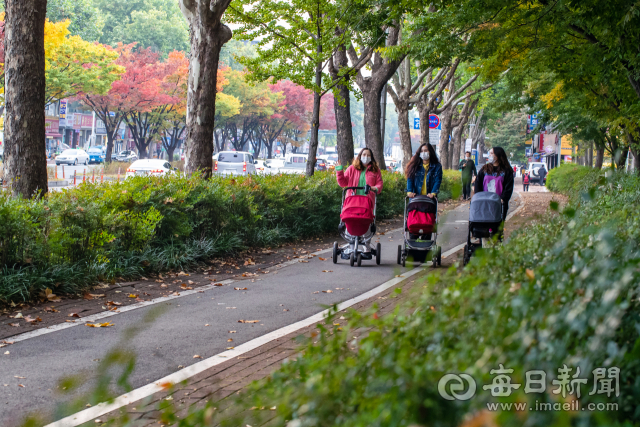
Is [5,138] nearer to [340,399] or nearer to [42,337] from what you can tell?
[42,337]

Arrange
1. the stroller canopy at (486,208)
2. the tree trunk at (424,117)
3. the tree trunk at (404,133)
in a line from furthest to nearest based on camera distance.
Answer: the tree trunk at (424,117)
the tree trunk at (404,133)
the stroller canopy at (486,208)

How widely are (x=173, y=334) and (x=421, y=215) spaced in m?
4.99

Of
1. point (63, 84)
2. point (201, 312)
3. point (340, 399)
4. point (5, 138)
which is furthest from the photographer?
point (63, 84)

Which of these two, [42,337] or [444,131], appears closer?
[42,337]

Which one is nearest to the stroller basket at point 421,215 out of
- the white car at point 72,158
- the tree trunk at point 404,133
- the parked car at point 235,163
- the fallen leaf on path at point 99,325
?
the fallen leaf on path at point 99,325

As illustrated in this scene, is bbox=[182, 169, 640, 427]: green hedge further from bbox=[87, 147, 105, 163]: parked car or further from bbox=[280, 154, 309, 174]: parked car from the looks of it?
bbox=[87, 147, 105, 163]: parked car

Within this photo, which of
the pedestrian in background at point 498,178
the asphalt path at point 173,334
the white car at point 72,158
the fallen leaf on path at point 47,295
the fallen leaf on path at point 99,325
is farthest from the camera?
the white car at point 72,158

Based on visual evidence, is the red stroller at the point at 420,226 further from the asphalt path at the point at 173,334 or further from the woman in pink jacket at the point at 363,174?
the asphalt path at the point at 173,334

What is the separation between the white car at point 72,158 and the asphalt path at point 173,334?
4789 cm

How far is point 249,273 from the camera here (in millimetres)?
9586

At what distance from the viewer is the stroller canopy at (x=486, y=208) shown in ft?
30.5

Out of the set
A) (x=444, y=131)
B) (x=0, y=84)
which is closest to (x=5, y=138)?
(x=0, y=84)

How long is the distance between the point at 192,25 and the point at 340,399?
463 inches

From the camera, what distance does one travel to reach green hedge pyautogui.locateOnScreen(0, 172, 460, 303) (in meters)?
7.12
